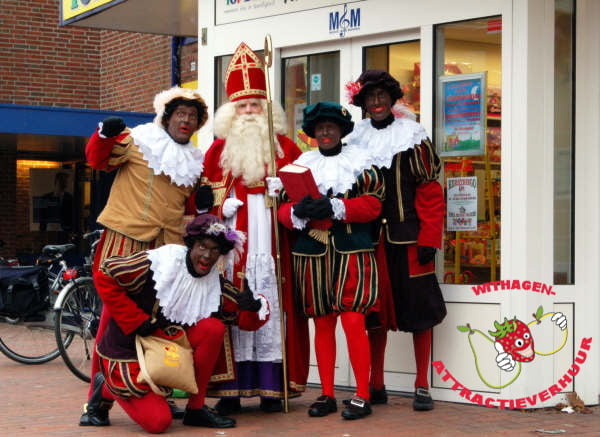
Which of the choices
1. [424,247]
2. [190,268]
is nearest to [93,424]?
[190,268]

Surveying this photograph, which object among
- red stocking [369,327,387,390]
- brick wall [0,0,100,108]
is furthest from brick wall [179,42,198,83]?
red stocking [369,327,387,390]

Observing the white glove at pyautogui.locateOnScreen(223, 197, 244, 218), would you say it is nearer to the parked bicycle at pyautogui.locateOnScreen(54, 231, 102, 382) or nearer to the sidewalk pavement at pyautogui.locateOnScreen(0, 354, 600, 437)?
the sidewalk pavement at pyautogui.locateOnScreen(0, 354, 600, 437)

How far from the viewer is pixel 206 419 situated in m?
5.86

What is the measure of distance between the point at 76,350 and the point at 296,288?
2470 mm

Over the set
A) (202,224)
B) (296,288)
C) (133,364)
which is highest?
(202,224)

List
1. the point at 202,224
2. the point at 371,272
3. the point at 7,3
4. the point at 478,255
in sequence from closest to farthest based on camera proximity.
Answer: the point at 202,224
the point at 371,272
the point at 478,255
the point at 7,3

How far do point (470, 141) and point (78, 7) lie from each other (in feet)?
18.0

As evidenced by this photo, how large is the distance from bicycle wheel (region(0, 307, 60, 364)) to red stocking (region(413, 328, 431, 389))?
12.6 feet

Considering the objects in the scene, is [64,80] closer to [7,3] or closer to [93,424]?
[7,3]

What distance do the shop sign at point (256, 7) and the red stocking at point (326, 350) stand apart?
2.57 metres

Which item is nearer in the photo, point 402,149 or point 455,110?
point 402,149

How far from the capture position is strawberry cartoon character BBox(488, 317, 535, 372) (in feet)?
21.0

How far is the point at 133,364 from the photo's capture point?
561 cm

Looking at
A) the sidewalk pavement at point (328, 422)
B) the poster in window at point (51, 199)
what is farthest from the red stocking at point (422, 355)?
the poster in window at point (51, 199)
